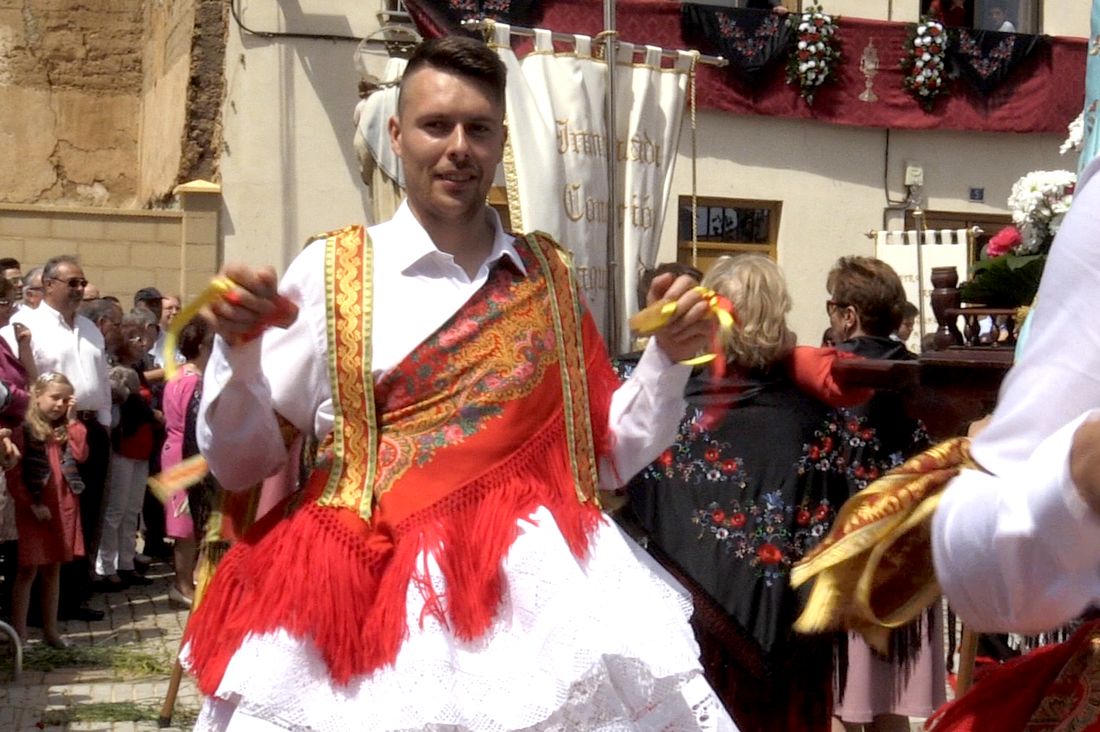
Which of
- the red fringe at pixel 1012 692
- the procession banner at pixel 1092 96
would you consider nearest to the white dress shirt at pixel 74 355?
the procession banner at pixel 1092 96

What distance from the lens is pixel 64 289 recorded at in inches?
325

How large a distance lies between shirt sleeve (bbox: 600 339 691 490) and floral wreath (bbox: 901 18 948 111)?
38.5ft

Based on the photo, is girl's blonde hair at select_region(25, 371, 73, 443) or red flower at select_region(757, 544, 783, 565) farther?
girl's blonde hair at select_region(25, 371, 73, 443)

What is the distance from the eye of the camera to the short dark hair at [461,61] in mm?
2771

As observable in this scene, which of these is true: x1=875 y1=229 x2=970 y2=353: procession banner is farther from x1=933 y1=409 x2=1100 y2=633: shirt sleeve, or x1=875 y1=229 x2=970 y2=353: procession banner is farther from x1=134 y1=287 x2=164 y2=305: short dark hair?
x1=933 y1=409 x2=1100 y2=633: shirt sleeve

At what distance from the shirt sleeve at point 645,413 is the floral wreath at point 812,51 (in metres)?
11.1

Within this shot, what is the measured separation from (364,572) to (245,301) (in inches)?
19.3

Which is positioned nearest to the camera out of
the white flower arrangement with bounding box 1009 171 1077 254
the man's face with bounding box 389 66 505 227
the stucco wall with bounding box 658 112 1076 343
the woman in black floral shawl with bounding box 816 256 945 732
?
the man's face with bounding box 389 66 505 227

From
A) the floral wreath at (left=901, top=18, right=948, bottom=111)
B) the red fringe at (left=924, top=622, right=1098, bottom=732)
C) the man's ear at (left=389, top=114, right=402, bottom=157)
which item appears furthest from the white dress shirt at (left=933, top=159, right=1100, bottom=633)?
the floral wreath at (left=901, top=18, right=948, bottom=111)

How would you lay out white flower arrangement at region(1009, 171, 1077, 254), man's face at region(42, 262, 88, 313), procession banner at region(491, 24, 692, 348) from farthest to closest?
man's face at region(42, 262, 88, 313) < procession banner at region(491, 24, 692, 348) < white flower arrangement at region(1009, 171, 1077, 254)

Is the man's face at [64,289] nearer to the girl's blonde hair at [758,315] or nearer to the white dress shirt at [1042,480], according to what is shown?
the girl's blonde hair at [758,315]

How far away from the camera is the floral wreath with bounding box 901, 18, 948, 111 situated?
13820 millimetres

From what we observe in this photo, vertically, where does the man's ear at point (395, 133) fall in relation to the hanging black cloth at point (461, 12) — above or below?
below

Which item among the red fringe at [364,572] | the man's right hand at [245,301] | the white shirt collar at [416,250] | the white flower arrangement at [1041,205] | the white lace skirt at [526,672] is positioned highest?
the white flower arrangement at [1041,205]
